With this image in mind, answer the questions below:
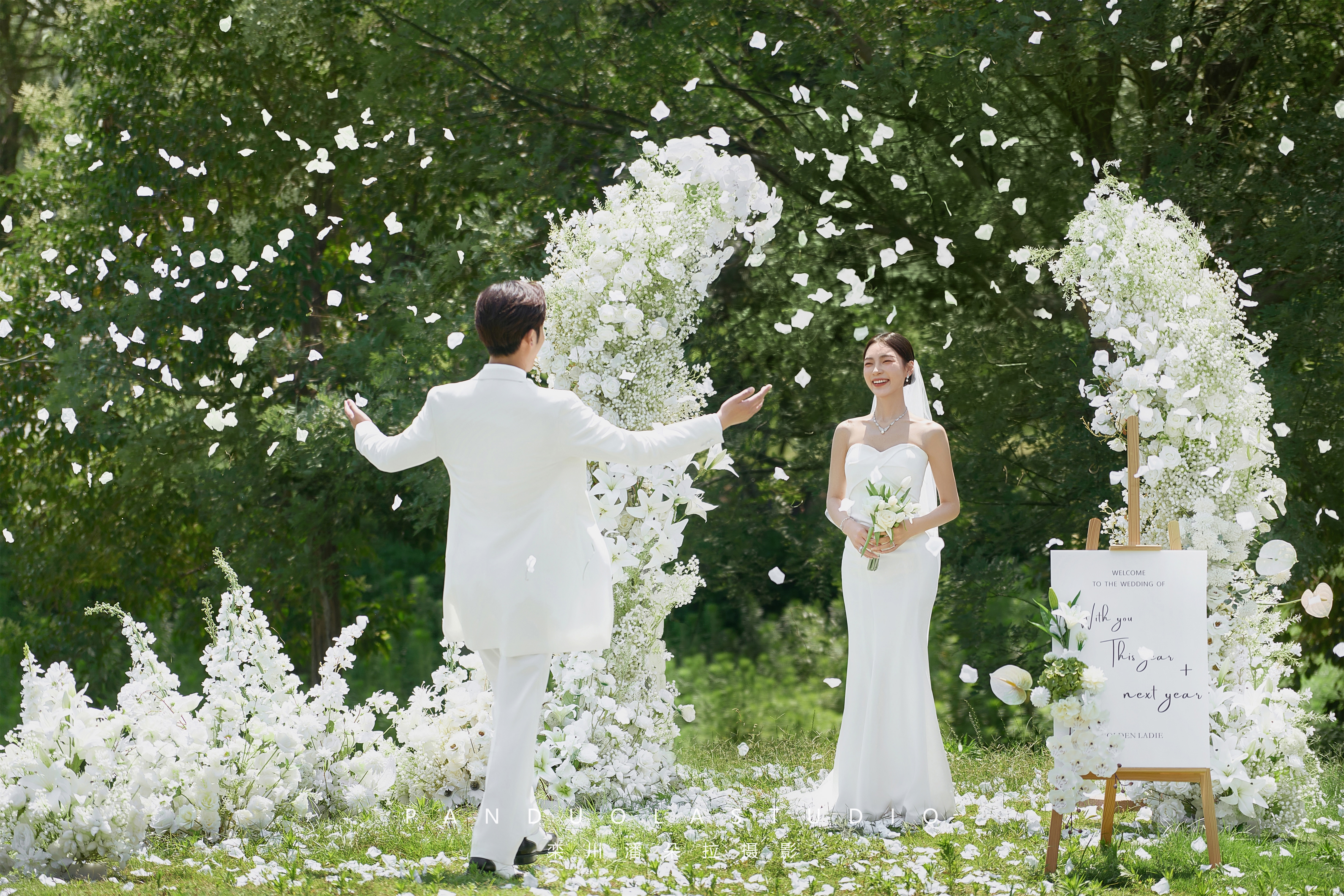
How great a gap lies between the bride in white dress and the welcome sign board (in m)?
0.69

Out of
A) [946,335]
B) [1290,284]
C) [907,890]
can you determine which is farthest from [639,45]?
[907,890]

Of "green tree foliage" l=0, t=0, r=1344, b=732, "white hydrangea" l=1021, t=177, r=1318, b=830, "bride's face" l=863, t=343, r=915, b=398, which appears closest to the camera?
"white hydrangea" l=1021, t=177, r=1318, b=830

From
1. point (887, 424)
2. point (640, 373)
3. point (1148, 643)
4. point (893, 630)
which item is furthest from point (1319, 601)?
point (640, 373)

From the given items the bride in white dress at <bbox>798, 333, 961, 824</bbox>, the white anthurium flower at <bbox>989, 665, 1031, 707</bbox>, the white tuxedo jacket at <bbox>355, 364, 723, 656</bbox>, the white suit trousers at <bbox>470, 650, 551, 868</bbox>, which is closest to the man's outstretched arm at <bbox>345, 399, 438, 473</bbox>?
the white tuxedo jacket at <bbox>355, 364, 723, 656</bbox>

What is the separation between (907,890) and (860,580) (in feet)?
4.29

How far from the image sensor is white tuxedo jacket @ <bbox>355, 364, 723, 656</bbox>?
3.91 m

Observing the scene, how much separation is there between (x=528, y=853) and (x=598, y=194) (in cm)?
612

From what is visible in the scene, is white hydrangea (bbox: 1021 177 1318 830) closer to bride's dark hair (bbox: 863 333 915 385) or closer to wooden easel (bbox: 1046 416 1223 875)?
wooden easel (bbox: 1046 416 1223 875)

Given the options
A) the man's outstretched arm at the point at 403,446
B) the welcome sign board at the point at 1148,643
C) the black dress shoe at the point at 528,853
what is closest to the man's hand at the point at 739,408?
the man's outstretched arm at the point at 403,446

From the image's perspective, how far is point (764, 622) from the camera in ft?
40.3

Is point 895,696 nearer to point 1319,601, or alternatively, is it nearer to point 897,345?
point 897,345

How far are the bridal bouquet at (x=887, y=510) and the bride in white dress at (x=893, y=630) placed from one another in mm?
24

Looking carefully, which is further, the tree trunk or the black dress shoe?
the tree trunk

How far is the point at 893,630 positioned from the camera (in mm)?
4824
